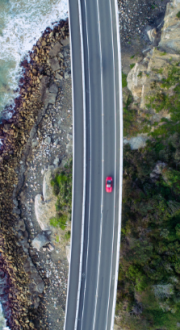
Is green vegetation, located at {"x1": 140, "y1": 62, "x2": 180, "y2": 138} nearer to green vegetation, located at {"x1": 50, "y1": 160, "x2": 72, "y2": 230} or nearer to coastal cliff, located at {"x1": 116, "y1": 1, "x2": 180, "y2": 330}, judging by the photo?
coastal cliff, located at {"x1": 116, "y1": 1, "x2": 180, "y2": 330}

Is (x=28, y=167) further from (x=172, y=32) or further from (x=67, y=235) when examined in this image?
(x=172, y=32)

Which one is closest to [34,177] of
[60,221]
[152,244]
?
[60,221]

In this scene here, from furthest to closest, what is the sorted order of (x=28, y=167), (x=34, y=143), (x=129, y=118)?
1. (x=28, y=167)
2. (x=34, y=143)
3. (x=129, y=118)

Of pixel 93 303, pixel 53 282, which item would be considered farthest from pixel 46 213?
pixel 93 303

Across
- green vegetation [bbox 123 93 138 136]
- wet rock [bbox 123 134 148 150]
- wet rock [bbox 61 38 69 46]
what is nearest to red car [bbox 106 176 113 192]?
wet rock [bbox 123 134 148 150]

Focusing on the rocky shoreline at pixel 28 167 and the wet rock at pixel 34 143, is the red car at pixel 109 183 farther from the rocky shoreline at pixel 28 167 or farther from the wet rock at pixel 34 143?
the wet rock at pixel 34 143

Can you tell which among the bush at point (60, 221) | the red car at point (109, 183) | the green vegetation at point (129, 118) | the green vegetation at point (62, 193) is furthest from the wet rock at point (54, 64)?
the bush at point (60, 221)
